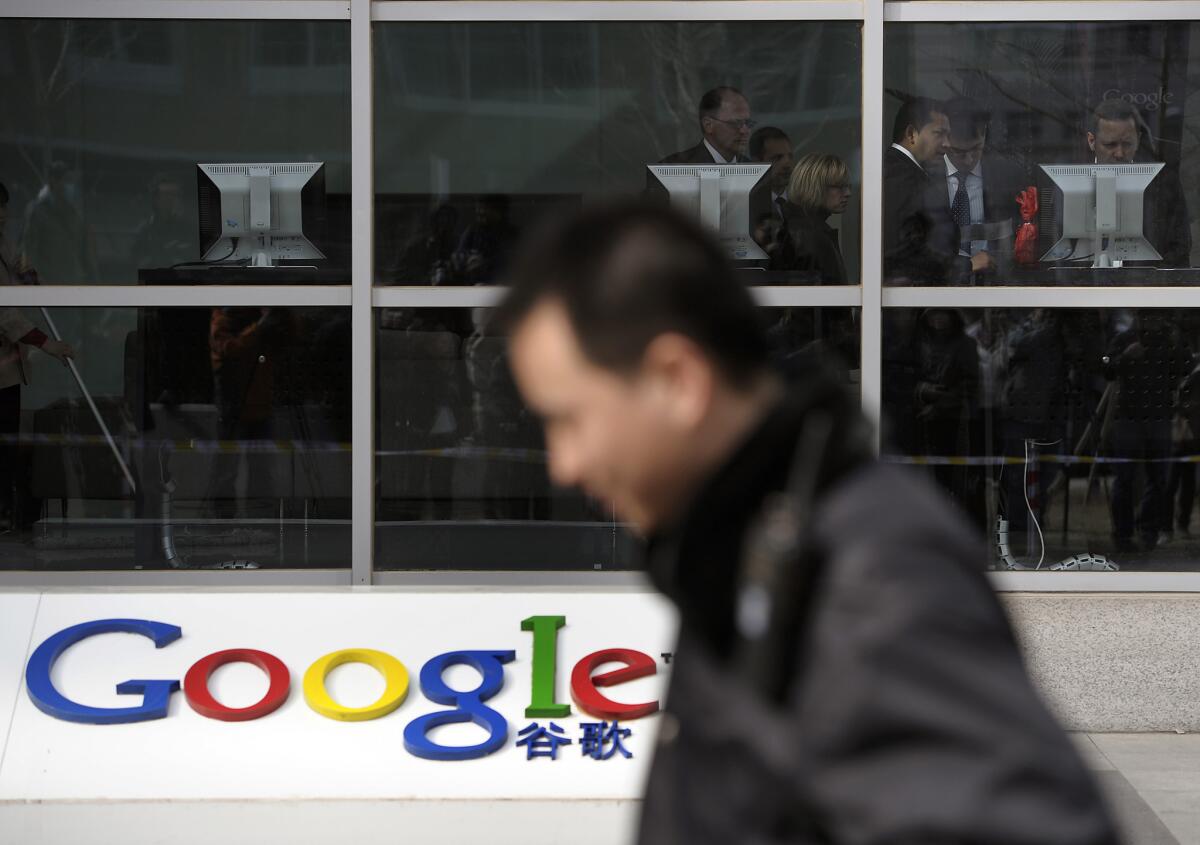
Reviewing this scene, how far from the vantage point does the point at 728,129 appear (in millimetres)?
6277

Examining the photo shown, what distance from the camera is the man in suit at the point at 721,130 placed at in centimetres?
625

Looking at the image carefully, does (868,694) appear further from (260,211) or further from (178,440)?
(178,440)

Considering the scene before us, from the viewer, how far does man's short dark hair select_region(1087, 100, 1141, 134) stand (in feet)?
20.6

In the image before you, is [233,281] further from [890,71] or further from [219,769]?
[890,71]

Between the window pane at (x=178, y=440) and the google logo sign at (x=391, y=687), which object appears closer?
the google logo sign at (x=391, y=687)

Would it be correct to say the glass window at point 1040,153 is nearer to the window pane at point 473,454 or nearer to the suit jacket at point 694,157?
the window pane at point 473,454

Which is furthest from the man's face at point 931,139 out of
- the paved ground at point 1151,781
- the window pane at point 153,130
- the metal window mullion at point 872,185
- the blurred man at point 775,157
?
the paved ground at point 1151,781

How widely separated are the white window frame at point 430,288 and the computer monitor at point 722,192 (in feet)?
0.85

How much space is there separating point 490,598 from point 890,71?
302 centimetres

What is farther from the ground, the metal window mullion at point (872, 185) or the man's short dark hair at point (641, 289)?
the metal window mullion at point (872, 185)

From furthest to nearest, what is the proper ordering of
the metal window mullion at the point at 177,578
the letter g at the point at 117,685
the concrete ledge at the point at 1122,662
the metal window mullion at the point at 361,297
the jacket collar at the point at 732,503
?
the metal window mullion at the point at 177,578 < the concrete ledge at the point at 1122,662 < the metal window mullion at the point at 361,297 < the letter g at the point at 117,685 < the jacket collar at the point at 732,503

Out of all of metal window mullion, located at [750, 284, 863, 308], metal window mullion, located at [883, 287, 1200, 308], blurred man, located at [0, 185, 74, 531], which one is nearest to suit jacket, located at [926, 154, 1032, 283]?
metal window mullion, located at [883, 287, 1200, 308]

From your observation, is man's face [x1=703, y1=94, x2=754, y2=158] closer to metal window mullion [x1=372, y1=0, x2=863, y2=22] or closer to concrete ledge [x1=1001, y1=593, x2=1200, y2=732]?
metal window mullion [x1=372, y1=0, x2=863, y2=22]

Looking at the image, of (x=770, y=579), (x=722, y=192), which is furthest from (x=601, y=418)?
(x=722, y=192)
